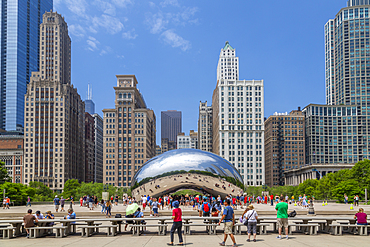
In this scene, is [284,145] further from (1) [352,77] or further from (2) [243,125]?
(1) [352,77]

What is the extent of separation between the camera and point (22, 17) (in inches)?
6147

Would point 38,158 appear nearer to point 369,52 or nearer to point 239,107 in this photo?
point 239,107

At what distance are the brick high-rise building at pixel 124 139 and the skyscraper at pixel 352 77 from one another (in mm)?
75661

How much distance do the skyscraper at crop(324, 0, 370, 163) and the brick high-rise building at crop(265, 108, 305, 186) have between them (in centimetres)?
Result: 732

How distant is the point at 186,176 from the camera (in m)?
29.2

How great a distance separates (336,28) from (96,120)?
138 m

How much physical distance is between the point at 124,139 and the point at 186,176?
10194cm

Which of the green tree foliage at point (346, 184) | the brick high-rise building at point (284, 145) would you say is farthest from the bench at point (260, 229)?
the brick high-rise building at point (284, 145)

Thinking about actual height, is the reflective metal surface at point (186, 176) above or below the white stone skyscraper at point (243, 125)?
below

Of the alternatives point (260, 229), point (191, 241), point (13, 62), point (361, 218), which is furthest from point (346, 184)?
point (13, 62)

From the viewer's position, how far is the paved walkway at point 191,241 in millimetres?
11688

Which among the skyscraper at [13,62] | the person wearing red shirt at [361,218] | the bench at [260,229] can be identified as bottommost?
the bench at [260,229]

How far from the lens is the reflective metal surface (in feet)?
95.6

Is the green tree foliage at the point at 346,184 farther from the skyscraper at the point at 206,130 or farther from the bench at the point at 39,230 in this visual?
the skyscraper at the point at 206,130
